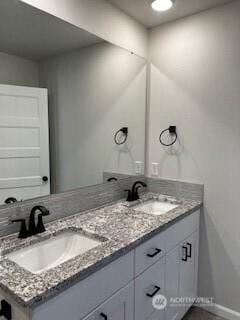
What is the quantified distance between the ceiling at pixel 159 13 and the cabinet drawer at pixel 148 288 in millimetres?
1830

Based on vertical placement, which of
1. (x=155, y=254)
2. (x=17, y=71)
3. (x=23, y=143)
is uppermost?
(x=17, y=71)

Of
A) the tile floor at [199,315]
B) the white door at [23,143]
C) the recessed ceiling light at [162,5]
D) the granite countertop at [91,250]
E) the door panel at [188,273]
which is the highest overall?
the recessed ceiling light at [162,5]

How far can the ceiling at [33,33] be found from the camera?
1311mm

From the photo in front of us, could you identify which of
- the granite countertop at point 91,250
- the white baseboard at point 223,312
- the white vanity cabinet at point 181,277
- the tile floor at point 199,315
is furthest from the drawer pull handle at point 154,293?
the white baseboard at point 223,312

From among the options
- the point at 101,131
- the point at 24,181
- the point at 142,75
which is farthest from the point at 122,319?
the point at 142,75

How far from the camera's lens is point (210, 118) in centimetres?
194

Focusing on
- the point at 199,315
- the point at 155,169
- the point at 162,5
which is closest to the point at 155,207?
the point at 155,169

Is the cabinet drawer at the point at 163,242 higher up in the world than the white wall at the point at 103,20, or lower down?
lower down

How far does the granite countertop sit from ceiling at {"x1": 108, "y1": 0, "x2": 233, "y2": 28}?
1.52 m

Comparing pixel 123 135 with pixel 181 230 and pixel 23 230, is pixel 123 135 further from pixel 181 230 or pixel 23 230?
pixel 23 230

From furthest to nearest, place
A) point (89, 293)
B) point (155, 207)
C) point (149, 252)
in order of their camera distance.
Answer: point (155, 207)
point (149, 252)
point (89, 293)

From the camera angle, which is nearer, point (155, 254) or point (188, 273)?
point (155, 254)

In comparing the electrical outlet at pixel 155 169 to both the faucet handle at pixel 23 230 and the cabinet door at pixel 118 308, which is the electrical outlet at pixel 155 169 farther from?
the faucet handle at pixel 23 230

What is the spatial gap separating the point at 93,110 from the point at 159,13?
95 cm
